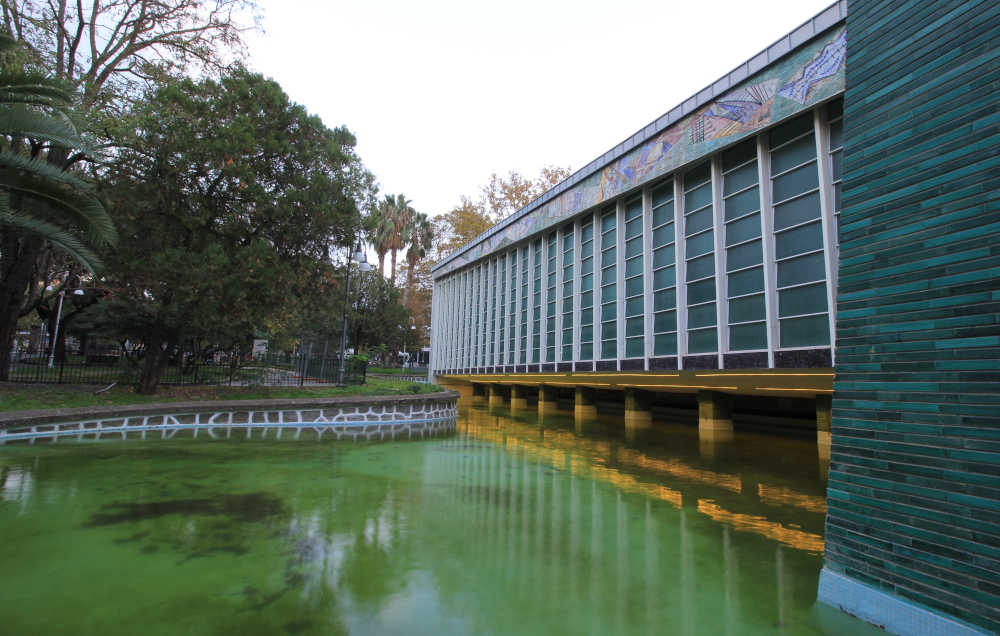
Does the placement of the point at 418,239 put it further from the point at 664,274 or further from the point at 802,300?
the point at 802,300

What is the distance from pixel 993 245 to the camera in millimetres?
2932

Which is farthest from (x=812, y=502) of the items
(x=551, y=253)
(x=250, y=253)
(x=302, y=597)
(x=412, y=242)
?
(x=412, y=242)

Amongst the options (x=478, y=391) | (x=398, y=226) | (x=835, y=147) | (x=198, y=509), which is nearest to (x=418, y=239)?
(x=398, y=226)

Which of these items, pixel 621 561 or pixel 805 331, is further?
pixel 805 331

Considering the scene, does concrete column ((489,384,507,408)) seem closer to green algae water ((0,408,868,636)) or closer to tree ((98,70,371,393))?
tree ((98,70,371,393))

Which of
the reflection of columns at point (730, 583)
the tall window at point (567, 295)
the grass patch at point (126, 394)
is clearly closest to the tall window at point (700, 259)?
the tall window at point (567, 295)

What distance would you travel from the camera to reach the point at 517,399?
26344mm

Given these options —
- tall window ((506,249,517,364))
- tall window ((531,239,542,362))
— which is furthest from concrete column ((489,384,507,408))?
tall window ((531,239,542,362))

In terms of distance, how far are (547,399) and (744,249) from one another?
48.2 feet

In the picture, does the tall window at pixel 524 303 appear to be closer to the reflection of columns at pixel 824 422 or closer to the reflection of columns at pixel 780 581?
the reflection of columns at pixel 824 422

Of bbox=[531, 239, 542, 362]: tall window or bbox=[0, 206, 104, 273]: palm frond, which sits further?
bbox=[531, 239, 542, 362]: tall window

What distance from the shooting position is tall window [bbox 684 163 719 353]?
12.0 meters

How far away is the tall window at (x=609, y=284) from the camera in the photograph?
15.6 m

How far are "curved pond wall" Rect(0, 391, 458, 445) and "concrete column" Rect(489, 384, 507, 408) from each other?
12.2 m
